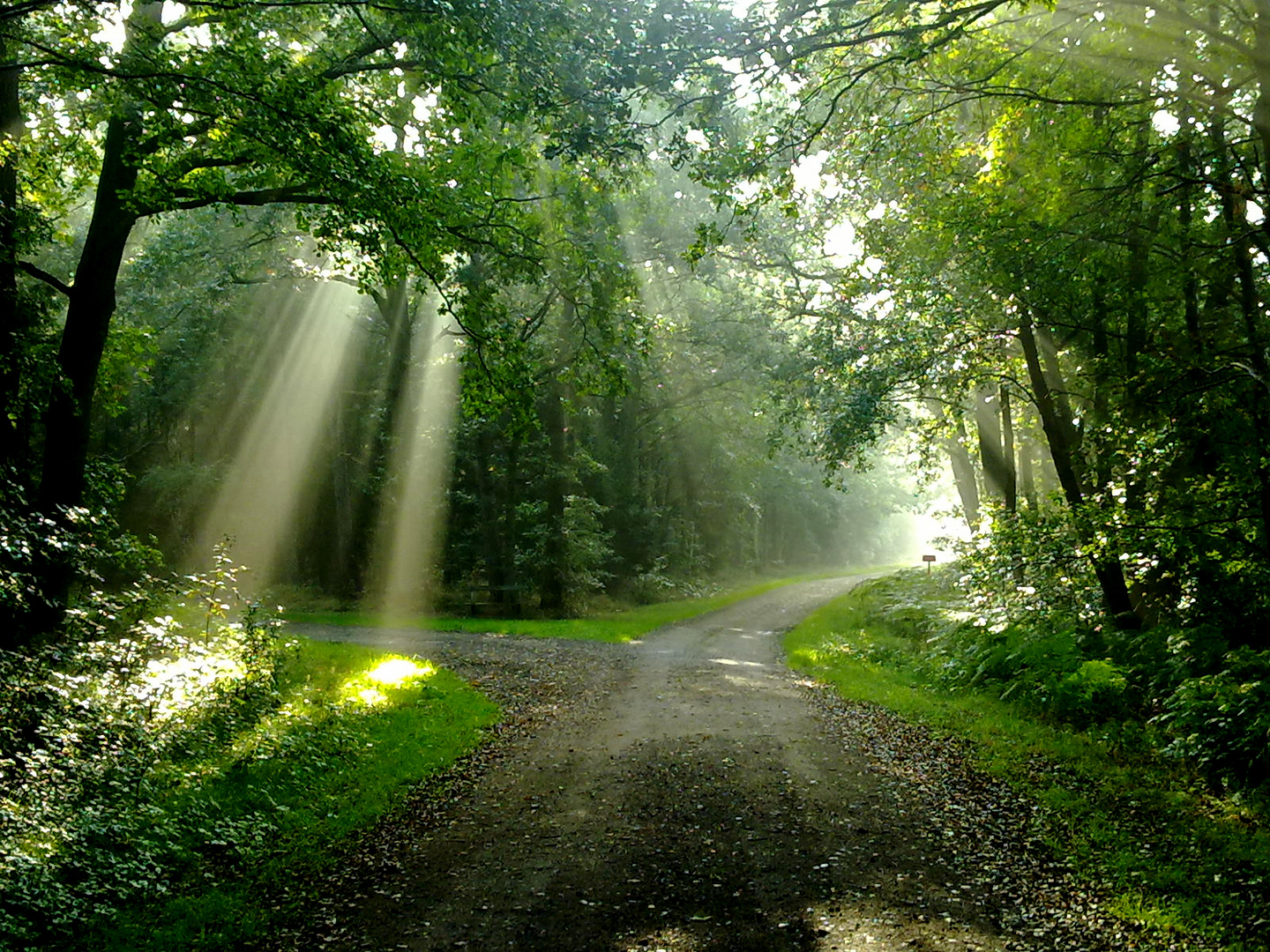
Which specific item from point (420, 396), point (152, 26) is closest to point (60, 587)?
point (152, 26)

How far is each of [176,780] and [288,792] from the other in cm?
90

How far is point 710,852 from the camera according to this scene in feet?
20.6

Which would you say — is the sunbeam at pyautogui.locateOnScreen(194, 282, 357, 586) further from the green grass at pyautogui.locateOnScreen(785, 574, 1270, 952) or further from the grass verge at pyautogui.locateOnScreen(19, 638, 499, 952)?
the green grass at pyautogui.locateOnScreen(785, 574, 1270, 952)

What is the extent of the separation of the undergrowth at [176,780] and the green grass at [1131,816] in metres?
5.56

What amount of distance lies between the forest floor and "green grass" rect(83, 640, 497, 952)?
12.1 inches

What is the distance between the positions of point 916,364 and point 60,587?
13382 mm

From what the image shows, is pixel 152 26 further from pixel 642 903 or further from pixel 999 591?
pixel 999 591

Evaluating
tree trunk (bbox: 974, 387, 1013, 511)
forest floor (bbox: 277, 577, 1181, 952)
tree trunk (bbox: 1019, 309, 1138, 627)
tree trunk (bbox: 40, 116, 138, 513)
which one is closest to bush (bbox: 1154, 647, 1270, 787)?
forest floor (bbox: 277, 577, 1181, 952)

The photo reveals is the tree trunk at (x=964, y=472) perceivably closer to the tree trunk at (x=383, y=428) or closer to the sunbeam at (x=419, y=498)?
the sunbeam at (x=419, y=498)

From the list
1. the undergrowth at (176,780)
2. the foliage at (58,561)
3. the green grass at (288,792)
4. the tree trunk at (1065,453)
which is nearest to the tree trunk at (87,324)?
the foliage at (58,561)

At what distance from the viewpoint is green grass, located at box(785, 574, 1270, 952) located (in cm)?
511

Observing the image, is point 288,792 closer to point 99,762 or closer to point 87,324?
point 99,762

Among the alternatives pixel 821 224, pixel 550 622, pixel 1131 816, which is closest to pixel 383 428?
pixel 550 622

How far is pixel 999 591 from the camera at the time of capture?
44.9 ft
